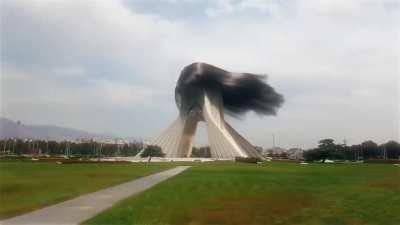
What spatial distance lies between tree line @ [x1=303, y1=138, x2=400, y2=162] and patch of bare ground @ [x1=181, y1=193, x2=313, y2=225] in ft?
214

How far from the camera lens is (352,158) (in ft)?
315

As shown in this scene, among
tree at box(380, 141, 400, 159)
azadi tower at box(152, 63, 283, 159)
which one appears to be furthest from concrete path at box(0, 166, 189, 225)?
tree at box(380, 141, 400, 159)

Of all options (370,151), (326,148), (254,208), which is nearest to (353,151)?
(370,151)

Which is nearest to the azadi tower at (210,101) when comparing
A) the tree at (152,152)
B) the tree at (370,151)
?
the tree at (152,152)

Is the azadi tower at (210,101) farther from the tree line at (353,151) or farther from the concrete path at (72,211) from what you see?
the concrete path at (72,211)

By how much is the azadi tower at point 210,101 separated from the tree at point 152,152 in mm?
1533

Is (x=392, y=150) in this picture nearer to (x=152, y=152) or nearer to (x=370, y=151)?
(x=370, y=151)

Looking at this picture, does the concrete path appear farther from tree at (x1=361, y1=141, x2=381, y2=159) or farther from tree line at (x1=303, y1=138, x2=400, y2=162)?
tree at (x1=361, y1=141, x2=381, y2=159)

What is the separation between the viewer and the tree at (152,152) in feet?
253

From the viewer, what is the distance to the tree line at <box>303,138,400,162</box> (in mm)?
79356

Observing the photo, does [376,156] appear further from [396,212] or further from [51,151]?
[396,212]

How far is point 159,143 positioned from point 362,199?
222ft

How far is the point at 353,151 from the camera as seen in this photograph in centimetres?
10006

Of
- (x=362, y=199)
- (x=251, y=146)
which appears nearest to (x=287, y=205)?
(x=362, y=199)
